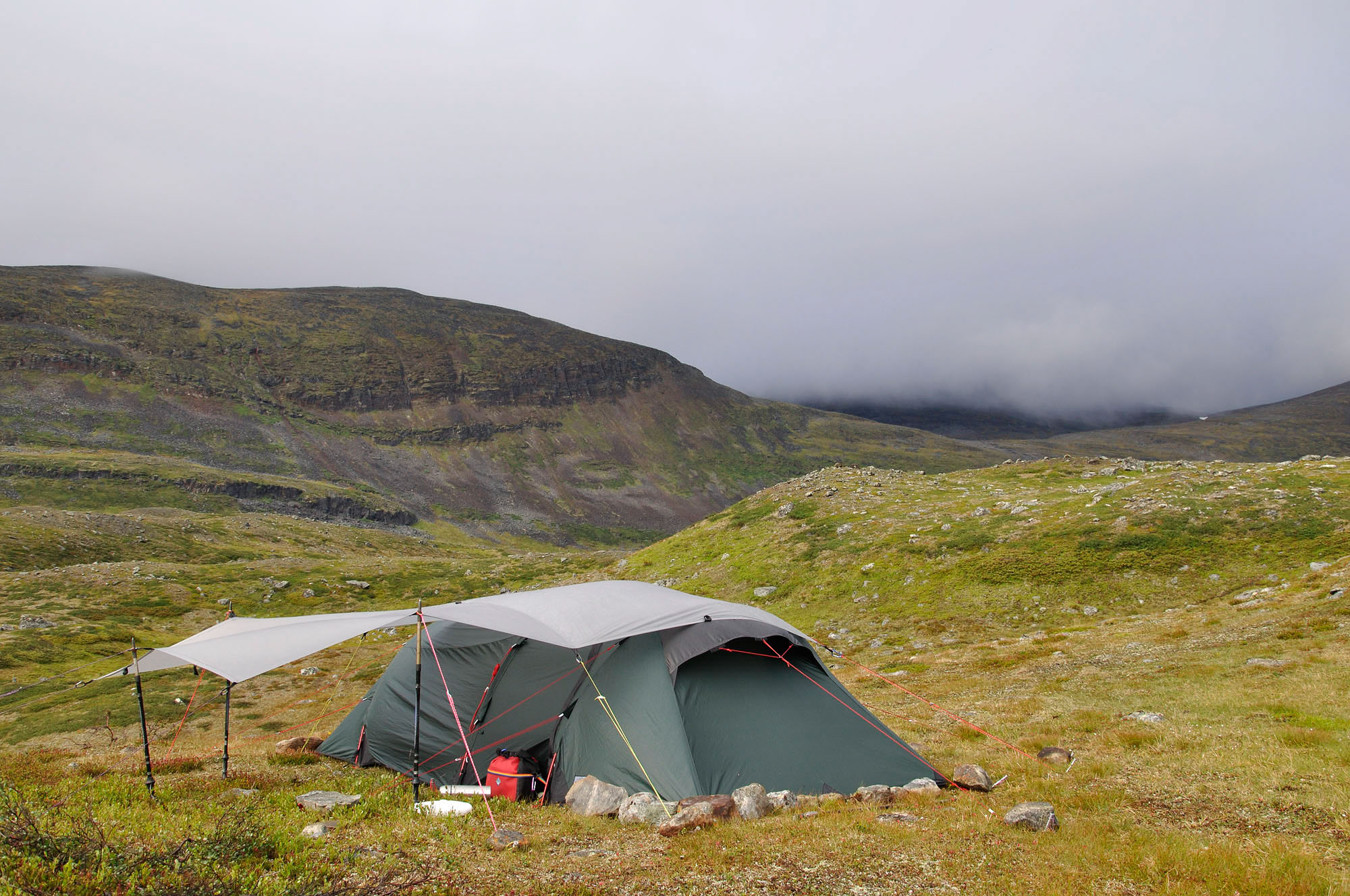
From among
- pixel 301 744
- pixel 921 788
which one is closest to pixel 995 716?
pixel 921 788

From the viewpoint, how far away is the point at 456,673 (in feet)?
47.6

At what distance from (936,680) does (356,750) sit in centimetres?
1686

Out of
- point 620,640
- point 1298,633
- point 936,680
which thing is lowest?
point 936,680

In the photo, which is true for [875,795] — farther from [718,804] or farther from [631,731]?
[631,731]

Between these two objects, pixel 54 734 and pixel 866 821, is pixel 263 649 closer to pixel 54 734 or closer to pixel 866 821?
pixel 866 821

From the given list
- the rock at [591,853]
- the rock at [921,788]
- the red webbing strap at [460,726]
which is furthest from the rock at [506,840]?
the rock at [921,788]

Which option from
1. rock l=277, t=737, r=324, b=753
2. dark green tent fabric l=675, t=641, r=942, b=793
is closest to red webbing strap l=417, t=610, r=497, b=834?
dark green tent fabric l=675, t=641, r=942, b=793

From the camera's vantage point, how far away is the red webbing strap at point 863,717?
11500mm

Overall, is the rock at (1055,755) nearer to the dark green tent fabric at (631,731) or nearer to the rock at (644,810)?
the dark green tent fabric at (631,731)

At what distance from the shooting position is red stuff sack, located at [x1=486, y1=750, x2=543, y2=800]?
11.7 meters

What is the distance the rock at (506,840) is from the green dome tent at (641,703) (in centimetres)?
277

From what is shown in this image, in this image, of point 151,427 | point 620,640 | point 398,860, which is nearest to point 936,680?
point 620,640

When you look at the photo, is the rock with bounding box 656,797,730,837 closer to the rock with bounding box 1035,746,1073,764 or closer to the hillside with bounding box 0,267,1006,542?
the rock with bounding box 1035,746,1073,764

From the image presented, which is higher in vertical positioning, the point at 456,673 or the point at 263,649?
the point at 263,649
